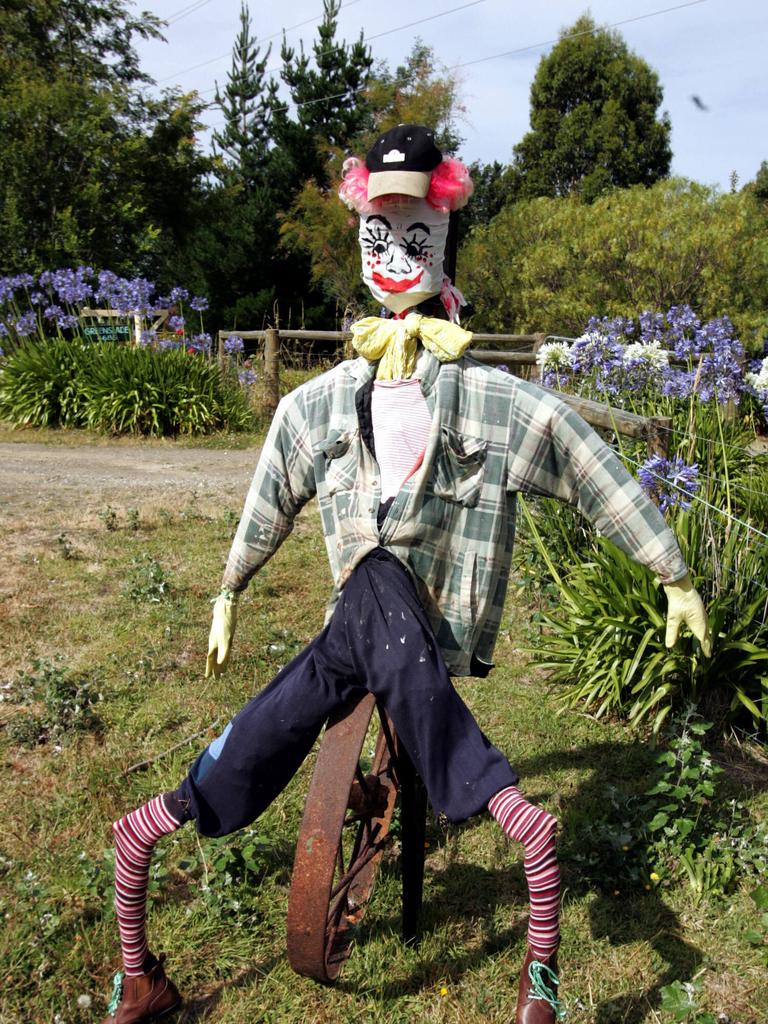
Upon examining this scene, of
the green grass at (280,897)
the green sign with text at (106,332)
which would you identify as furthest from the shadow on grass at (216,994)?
the green sign with text at (106,332)

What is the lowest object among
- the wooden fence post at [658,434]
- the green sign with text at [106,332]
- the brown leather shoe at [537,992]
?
the brown leather shoe at [537,992]

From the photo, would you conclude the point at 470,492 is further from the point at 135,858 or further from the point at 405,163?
the point at 135,858

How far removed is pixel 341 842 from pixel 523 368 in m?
8.15

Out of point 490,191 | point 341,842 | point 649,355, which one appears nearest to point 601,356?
point 649,355

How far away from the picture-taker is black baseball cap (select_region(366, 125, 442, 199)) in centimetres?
212

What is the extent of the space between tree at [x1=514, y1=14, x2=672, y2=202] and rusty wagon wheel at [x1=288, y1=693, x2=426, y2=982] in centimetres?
1836

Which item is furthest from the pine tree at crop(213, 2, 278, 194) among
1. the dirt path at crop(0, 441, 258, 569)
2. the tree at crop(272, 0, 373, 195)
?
the dirt path at crop(0, 441, 258, 569)

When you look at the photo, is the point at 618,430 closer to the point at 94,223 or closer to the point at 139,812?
the point at 139,812

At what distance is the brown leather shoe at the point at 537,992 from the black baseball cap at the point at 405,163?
1686mm

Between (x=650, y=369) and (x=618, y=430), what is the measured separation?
747mm

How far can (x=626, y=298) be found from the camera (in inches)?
517

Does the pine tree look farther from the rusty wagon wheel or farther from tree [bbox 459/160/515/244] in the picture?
the rusty wagon wheel

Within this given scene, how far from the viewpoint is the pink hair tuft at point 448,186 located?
216 cm

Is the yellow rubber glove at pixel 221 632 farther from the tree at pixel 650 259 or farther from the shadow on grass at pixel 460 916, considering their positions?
the tree at pixel 650 259
